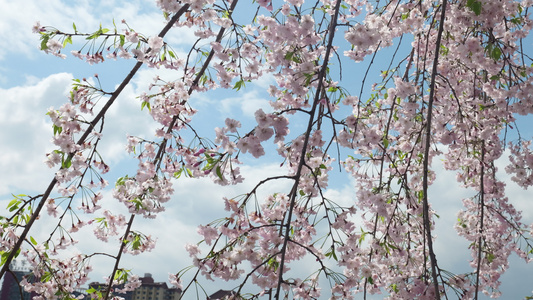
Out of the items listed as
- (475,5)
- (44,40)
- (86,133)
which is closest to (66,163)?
(86,133)

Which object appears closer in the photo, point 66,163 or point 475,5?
point 475,5

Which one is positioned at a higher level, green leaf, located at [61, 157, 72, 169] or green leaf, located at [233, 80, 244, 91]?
green leaf, located at [233, 80, 244, 91]

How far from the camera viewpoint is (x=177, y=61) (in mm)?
4141

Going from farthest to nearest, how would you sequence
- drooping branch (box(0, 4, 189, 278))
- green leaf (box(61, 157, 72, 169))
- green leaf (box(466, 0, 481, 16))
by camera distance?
1. green leaf (box(61, 157, 72, 169))
2. drooping branch (box(0, 4, 189, 278))
3. green leaf (box(466, 0, 481, 16))

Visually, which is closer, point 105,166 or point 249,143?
point 249,143

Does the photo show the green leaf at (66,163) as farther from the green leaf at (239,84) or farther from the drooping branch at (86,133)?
the green leaf at (239,84)

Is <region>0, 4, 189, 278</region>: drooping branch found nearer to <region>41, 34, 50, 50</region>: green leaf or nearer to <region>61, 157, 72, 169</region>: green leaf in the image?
<region>61, 157, 72, 169</region>: green leaf

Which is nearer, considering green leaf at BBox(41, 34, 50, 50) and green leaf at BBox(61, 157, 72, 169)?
green leaf at BBox(61, 157, 72, 169)

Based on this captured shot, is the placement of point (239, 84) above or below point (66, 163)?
above

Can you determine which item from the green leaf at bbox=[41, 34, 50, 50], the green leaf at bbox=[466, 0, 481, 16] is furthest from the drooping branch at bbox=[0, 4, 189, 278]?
the green leaf at bbox=[466, 0, 481, 16]

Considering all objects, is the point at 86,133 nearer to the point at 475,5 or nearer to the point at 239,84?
the point at 239,84

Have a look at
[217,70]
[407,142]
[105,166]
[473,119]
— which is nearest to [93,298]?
[105,166]

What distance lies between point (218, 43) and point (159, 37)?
1.49ft

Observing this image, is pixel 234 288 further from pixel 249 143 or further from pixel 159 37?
pixel 159 37
